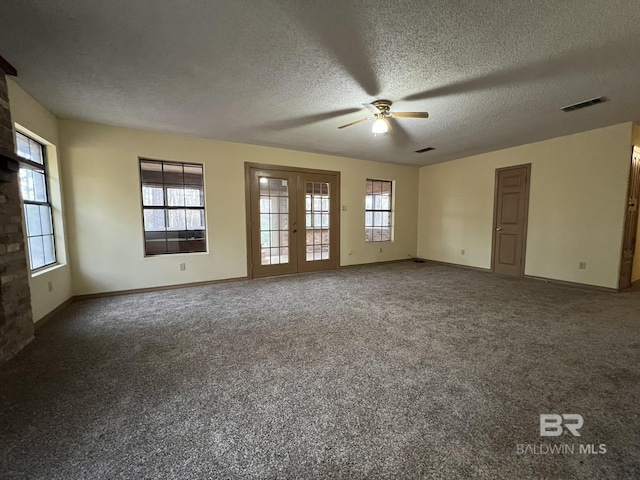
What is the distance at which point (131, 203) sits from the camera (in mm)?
4203

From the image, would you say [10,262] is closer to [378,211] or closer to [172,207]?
[172,207]

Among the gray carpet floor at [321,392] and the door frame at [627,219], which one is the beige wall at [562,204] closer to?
the door frame at [627,219]

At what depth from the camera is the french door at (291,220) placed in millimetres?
5238

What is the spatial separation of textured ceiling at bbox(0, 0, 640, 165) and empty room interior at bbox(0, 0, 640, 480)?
2 cm

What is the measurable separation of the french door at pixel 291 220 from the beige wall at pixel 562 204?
3.06 metres

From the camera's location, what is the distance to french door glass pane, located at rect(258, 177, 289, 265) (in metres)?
5.32

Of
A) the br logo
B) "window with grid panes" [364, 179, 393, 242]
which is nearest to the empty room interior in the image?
the br logo

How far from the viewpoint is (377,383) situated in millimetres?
1952

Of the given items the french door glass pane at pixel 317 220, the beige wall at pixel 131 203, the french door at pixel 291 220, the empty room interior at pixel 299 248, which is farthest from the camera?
the french door glass pane at pixel 317 220

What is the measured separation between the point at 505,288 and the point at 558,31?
147 inches

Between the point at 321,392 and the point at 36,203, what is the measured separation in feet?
13.4

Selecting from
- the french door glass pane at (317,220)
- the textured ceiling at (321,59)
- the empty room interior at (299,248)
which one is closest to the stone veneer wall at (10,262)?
the empty room interior at (299,248)

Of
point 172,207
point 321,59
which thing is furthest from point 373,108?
point 172,207

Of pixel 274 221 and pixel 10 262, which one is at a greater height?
pixel 274 221
